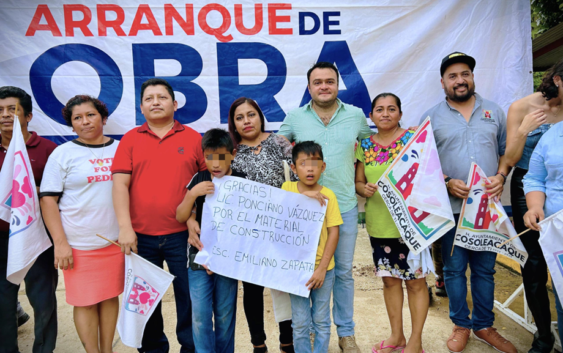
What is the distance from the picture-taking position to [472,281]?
2.85m

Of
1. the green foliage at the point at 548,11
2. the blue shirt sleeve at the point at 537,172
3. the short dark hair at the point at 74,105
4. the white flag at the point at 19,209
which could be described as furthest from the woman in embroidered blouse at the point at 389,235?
the green foliage at the point at 548,11

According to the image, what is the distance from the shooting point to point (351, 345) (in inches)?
106

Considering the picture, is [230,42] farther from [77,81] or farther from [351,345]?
[351,345]

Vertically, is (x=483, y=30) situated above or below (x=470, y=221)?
above

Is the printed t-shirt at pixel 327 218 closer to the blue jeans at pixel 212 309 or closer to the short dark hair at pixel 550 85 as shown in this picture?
the blue jeans at pixel 212 309

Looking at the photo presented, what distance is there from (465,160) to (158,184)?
2313 millimetres

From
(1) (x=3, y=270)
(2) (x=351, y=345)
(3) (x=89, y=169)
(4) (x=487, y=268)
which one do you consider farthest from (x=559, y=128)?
(1) (x=3, y=270)

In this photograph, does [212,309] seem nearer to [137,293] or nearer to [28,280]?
[137,293]

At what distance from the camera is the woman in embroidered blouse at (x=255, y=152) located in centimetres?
247

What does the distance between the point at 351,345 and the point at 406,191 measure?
126 centimetres

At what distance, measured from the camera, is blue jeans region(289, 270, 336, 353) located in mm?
2373

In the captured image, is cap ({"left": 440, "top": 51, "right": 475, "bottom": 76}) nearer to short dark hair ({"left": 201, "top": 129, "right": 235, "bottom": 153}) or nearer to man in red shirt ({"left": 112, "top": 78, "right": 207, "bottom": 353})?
short dark hair ({"left": 201, "top": 129, "right": 235, "bottom": 153})

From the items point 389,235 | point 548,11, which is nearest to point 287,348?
point 389,235

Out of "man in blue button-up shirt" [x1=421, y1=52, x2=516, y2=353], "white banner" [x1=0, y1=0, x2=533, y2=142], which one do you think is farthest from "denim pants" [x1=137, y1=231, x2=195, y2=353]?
"man in blue button-up shirt" [x1=421, y1=52, x2=516, y2=353]
